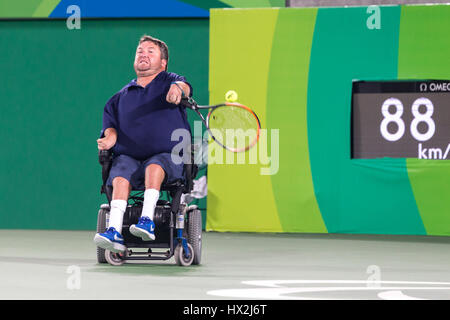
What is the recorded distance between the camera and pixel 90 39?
10.6m

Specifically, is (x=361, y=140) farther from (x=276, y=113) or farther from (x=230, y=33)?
(x=230, y=33)

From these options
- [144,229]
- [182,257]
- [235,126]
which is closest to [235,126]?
[235,126]

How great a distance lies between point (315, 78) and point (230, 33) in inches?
41.8

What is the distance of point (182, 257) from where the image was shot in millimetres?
6543

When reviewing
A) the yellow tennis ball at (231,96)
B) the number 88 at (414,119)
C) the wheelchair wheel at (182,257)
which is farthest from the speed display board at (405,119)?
the wheelchair wheel at (182,257)

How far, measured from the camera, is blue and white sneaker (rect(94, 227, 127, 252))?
605 cm

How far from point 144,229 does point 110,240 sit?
0.25m

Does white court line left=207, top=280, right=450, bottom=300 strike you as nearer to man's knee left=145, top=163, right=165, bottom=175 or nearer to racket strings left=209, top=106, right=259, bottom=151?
man's knee left=145, top=163, right=165, bottom=175

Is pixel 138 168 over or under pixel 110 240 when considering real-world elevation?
over

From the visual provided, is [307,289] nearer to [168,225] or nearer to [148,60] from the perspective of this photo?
[168,225]

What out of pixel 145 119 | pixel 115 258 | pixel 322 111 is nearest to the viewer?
pixel 145 119

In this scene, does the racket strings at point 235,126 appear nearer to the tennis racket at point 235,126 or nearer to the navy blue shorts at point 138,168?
the tennis racket at point 235,126

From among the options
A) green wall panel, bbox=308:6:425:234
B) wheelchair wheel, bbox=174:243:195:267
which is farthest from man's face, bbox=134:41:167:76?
green wall panel, bbox=308:6:425:234

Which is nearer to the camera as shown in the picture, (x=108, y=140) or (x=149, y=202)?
(x=149, y=202)
